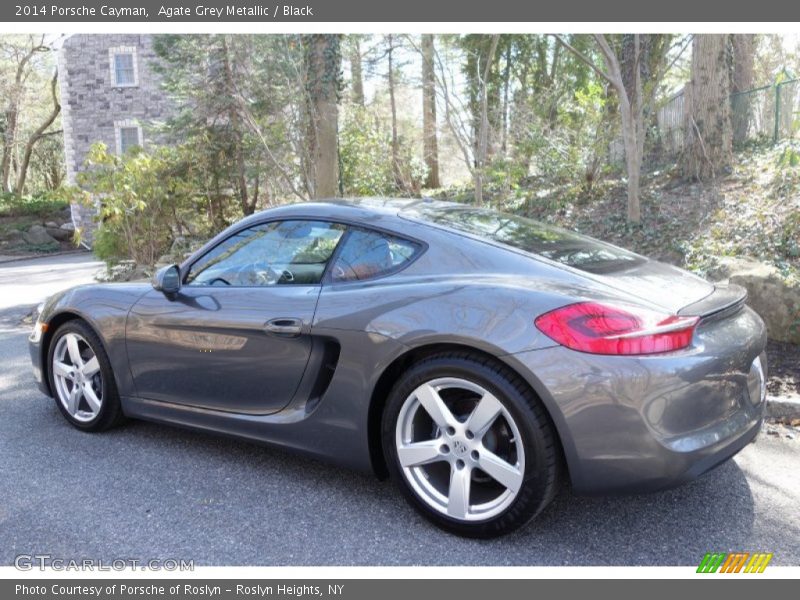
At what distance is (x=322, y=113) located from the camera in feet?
36.8

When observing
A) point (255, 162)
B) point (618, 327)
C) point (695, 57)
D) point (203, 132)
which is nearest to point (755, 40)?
point (695, 57)

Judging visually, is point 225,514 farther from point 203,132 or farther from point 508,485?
point 203,132

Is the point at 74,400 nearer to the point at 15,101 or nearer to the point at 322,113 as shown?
the point at 322,113

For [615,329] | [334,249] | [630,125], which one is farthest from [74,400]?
[630,125]

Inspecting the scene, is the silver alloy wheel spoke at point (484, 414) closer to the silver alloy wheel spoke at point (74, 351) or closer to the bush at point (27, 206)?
the silver alloy wheel spoke at point (74, 351)

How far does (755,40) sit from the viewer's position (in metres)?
14.5

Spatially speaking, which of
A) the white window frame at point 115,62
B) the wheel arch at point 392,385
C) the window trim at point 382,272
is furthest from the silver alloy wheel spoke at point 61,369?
the white window frame at point 115,62

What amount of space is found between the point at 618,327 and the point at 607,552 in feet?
3.05

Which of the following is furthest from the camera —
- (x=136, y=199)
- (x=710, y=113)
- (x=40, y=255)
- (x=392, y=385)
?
(x=40, y=255)

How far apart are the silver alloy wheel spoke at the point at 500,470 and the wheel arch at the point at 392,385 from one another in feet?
0.64

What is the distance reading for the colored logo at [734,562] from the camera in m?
2.68

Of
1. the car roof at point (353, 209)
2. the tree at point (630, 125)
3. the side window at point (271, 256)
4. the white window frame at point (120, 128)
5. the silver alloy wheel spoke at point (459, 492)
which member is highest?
the white window frame at point (120, 128)

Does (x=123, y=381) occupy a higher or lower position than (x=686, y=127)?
lower

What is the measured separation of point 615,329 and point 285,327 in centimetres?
151
